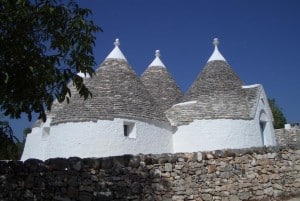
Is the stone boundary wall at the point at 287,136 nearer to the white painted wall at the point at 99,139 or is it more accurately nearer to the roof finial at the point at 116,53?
the white painted wall at the point at 99,139

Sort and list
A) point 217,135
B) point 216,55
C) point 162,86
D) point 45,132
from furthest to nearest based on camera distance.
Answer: point 162,86
point 216,55
point 45,132
point 217,135

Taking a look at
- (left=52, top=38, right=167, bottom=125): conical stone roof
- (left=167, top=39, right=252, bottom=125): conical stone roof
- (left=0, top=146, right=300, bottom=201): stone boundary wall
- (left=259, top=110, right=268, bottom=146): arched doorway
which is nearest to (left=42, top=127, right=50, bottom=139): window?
(left=52, top=38, right=167, bottom=125): conical stone roof

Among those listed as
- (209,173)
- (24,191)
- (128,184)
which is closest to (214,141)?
(209,173)

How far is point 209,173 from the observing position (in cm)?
973

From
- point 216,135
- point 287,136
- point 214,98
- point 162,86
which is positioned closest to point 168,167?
point 216,135

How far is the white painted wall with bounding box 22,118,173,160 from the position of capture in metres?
15.8

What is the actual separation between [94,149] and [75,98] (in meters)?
2.60

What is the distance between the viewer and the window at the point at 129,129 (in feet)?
54.1

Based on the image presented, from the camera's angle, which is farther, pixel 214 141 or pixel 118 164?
pixel 214 141

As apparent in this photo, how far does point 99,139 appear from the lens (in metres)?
15.8

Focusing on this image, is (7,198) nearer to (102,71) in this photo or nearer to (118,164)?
(118,164)

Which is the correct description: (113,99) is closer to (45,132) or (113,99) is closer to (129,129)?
(129,129)

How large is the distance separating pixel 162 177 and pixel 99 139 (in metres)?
7.10

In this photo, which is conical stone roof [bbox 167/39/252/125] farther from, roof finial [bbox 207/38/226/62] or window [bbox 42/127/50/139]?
window [bbox 42/127/50/139]
